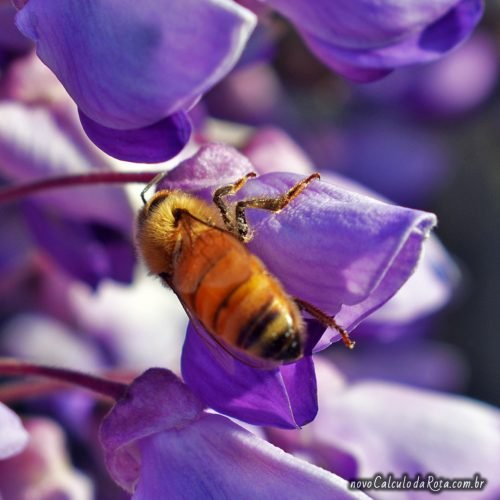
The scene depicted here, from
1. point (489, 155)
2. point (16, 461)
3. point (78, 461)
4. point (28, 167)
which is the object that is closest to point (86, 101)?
point (28, 167)

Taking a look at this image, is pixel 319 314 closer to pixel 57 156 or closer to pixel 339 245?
pixel 339 245

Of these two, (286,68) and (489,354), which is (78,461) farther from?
(489,354)

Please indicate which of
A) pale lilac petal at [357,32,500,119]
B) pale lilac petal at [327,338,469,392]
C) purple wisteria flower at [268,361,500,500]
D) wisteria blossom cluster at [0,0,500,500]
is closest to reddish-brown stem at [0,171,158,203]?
wisteria blossom cluster at [0,0,500,500]

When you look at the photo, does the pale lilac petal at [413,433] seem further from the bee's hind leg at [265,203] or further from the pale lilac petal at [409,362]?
the pale lilac petal at [409,362]

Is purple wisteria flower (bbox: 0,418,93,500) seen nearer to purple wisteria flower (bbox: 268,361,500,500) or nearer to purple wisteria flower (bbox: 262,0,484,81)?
purple wisteria flower (bbox: 268,361,500,500)

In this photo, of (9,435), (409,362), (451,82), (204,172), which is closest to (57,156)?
(204,172)

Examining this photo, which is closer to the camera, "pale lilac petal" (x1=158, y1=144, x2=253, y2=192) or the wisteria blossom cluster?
the wisteria blossom cluster
